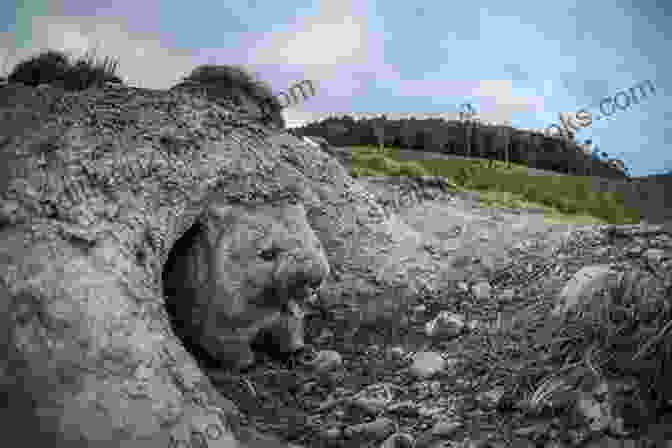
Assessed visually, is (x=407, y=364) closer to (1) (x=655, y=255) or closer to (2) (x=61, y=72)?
(1) (x=655, y=255)

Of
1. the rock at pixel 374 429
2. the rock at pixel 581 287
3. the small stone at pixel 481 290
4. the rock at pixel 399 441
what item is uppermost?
the rock at pixel 581 287

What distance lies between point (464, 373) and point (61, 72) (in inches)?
177

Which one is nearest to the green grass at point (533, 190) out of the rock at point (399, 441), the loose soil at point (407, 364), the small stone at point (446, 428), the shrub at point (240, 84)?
the shrub at point (240, 84)

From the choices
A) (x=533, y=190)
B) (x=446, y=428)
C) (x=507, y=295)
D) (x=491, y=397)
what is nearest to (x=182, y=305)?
(x=446, y=428)

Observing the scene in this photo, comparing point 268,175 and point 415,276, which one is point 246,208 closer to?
point 268,175

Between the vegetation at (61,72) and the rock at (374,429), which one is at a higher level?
the vegetation at (61,72)

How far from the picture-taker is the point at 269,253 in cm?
378

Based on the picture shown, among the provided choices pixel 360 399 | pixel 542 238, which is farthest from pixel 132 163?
pixel 542 238

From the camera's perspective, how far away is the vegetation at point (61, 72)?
14.9 ft

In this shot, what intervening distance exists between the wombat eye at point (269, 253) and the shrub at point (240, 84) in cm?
168

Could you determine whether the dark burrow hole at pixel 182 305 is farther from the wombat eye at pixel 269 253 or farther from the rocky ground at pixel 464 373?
the wombat eye at pixel 269 253

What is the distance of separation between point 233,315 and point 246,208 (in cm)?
87

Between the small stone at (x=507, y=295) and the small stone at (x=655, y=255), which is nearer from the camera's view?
the small stone at (x=655, y=255)

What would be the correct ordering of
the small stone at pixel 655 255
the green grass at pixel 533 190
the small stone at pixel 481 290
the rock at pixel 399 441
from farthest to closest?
the green grass at pixel 533 190, the small stone at pixel 481 290, the small stone at pixel 655 255, the rock at pixel 399 441
